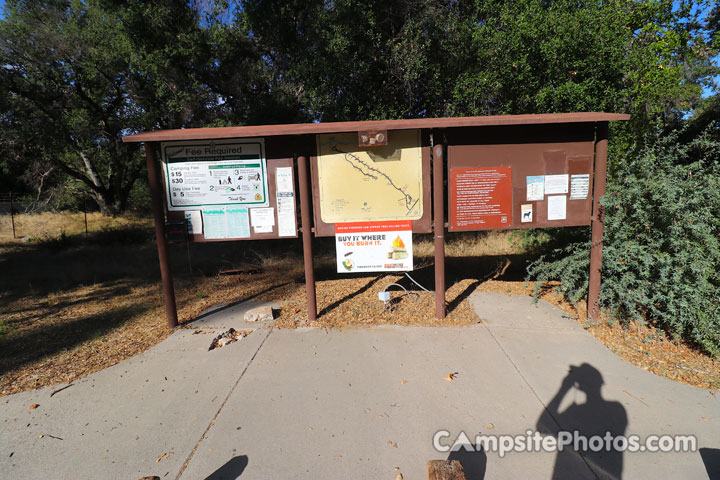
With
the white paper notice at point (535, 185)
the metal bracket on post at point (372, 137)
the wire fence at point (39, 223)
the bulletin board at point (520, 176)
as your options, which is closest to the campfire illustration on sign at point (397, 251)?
the bulletin board at point (520, 176)

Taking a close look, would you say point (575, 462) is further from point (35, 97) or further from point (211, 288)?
point (35, 97)

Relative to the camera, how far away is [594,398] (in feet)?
10.7

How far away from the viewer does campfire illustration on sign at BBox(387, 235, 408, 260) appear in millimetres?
4969

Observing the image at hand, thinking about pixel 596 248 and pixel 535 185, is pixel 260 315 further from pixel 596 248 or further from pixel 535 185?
pixel 596 248

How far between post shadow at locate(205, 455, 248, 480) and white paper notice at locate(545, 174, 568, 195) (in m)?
4.37

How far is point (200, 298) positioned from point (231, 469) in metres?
4.22

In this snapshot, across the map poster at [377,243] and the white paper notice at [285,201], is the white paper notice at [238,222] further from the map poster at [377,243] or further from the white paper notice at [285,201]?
the map poster at [377,243]

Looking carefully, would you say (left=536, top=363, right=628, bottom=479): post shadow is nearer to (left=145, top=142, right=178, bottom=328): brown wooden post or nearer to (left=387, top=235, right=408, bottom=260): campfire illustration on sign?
(left=387, top=235, right=408, bottom=260): campfire illustration on sign

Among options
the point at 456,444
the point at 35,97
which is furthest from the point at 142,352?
the point at 35,97

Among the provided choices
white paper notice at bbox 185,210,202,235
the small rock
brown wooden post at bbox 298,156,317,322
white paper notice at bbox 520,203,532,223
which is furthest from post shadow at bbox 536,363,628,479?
white paper notice at bbox 185,210,202,235

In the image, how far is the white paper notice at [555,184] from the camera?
487cm

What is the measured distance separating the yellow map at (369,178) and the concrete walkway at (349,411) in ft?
5.09

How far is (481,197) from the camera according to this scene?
489cm
